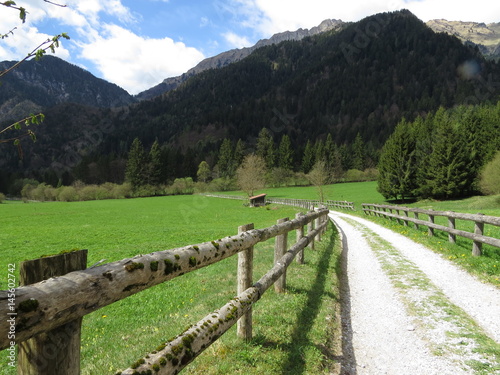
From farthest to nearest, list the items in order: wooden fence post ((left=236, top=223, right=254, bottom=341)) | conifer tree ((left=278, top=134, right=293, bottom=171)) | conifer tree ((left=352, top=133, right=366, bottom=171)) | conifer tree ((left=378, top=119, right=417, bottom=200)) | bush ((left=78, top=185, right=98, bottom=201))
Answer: conifer tree ((left=278, top=134, right=293, bottom=171)), conifer tree ((left=352, top=133, right=366, bottom=171)), bush ((left=78, top=185, right=98, bottom=201)), conifer tree ((left=378, top=119, right=417, bottom=200)), wooden fence post ((left=236, top=223, right=254, bottom=341))

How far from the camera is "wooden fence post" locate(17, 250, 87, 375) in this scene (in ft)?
5.11

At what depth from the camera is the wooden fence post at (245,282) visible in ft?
13.6

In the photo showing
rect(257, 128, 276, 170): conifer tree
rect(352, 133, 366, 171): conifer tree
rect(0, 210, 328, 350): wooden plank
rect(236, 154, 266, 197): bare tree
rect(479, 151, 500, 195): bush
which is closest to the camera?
rect(0, 210, 328, 350): wooden plank

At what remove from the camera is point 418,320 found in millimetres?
5102

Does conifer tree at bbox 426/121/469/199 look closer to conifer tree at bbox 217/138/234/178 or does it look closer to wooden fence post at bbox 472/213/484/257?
wooden fence post at bbox 472/213/484/257

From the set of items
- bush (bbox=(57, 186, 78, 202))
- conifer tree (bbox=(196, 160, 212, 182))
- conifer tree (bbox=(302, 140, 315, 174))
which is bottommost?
bush (bbox=(57, 186, 78, 202))

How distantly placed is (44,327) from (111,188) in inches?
4267

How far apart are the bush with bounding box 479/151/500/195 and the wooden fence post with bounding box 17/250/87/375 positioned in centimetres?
5029

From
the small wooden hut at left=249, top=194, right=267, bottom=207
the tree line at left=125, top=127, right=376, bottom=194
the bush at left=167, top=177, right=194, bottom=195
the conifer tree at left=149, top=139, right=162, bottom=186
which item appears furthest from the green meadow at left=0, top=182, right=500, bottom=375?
the conifer tree at left=149, top=139, right=162, bottom=186

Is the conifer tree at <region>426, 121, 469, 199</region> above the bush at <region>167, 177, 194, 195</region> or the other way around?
above

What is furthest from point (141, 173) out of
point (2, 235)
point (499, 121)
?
point (499, 121)

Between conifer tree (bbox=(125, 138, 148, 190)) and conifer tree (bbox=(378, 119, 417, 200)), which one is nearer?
conifer tree (bbox=(378, 119, 417, 200))

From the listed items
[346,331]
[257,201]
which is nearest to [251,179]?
[257,201]

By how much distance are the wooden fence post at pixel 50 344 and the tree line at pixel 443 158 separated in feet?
173
